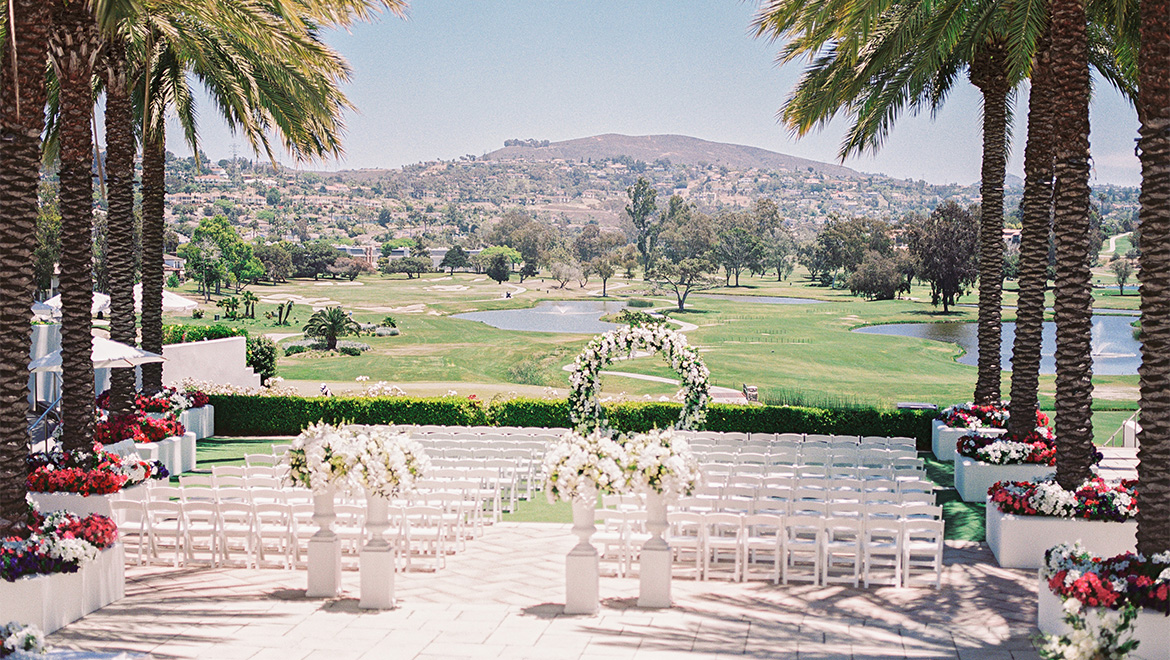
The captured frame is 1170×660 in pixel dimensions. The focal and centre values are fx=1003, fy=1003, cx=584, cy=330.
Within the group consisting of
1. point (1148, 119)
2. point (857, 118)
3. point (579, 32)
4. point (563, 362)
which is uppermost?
point (579, 32)

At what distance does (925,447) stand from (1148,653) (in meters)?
14.7

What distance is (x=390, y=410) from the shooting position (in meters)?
23.4

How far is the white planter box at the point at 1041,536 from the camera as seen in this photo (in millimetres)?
10758

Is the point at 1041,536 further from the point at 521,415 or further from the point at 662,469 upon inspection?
the point at 521,415

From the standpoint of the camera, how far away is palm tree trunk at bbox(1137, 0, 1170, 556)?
8234 mm

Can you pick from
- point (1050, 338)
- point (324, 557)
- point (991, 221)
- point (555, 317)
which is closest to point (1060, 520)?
point (324, 557)

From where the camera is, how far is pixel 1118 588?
7473 mm

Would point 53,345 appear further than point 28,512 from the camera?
Yes

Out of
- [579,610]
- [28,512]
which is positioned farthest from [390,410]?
[579,610]

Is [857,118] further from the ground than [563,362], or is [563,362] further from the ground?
[857,118]

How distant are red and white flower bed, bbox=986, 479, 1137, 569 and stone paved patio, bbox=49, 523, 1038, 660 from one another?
31cm

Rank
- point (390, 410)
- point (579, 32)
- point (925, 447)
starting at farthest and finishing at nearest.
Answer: point (579, 32), point (390, 410), point (925, 447)

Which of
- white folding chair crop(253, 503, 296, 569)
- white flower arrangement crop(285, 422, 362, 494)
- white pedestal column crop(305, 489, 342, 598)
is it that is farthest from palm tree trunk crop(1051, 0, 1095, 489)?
white folding chair crop(253, 503, 296, 569)

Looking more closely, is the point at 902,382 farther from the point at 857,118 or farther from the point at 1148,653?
the point at 1148,653
